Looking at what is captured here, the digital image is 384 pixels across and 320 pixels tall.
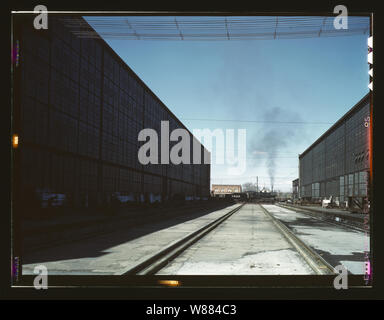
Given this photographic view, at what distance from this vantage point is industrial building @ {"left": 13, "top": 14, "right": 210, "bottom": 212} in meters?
21.9

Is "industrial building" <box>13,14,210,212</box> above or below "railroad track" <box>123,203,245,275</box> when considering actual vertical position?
above

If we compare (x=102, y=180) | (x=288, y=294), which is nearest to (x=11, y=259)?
(x=288, y=294)

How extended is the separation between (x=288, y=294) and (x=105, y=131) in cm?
3123

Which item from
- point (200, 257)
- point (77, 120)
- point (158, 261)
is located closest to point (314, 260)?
point (200, 257)

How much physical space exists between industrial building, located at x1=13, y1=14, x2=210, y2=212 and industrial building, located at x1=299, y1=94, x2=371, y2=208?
2381 centimetres

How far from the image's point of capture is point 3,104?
478 centimetres

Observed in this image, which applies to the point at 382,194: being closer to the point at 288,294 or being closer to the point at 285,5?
the point at 288,294

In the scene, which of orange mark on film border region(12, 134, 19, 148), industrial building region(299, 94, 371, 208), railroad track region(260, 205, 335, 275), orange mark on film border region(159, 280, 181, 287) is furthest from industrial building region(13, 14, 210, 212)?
industrial building region(299, 94, 371, 208)

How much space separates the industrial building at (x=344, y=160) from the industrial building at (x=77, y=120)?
937 inches

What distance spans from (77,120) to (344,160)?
4089cm

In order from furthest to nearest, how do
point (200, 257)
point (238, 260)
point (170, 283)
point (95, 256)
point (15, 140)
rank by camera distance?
point (200, 257), point (95, 256), point (238, 260), point (170, 283), point (15, 140)

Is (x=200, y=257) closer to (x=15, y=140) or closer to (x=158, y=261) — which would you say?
(x=158, y=261)

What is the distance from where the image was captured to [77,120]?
28.0 meters

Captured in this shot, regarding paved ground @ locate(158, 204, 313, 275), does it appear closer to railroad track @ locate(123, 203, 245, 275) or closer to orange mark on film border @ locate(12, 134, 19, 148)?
railroad track @ locate(123, 203, 245, 275)
